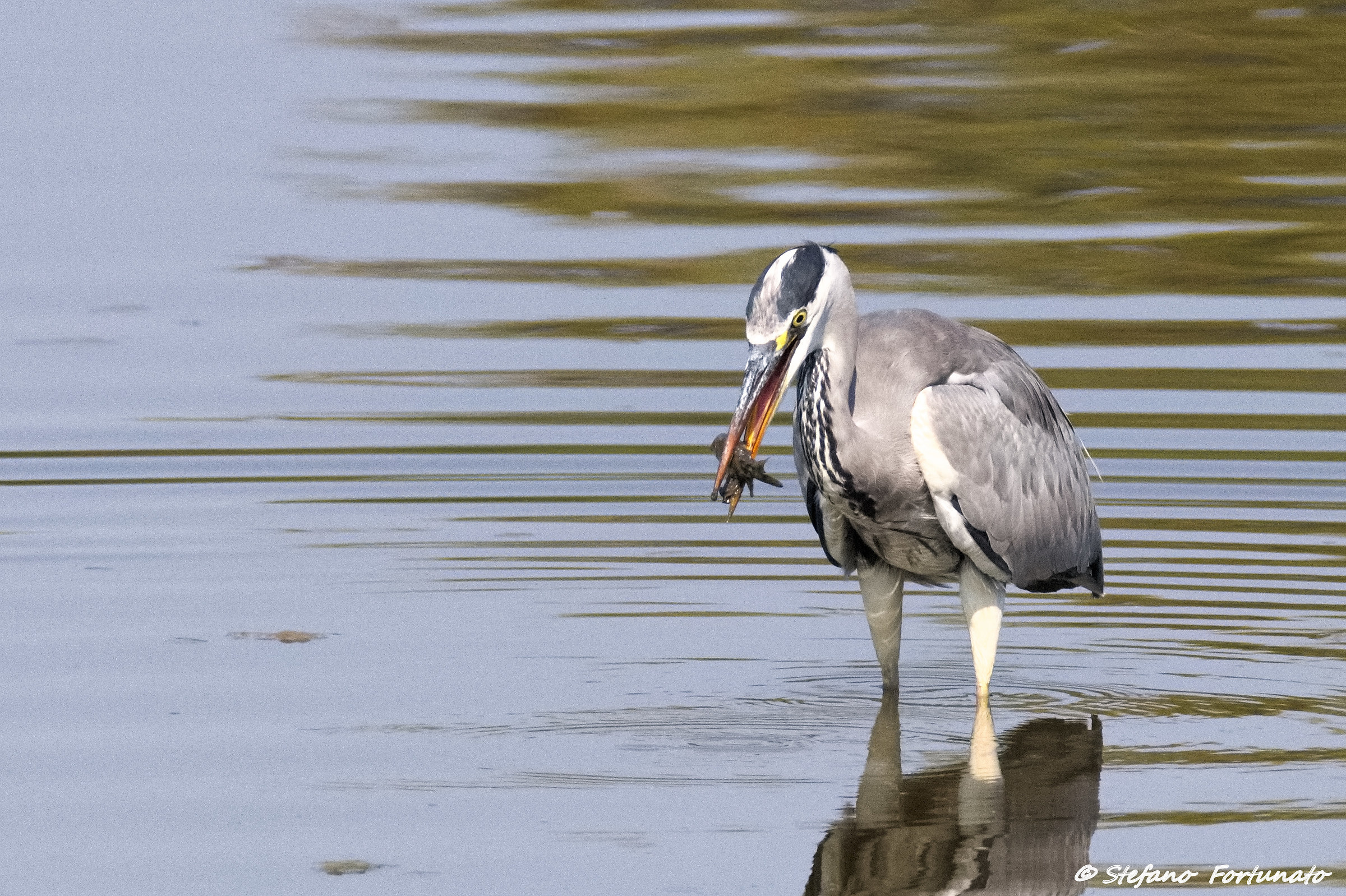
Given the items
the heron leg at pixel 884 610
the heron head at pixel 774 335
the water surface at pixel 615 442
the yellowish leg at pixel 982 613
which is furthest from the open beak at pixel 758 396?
the yellowish leg at pixel 982 613

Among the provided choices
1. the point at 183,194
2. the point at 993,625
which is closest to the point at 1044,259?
the point at 183,194

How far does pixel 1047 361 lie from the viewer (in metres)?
13.2

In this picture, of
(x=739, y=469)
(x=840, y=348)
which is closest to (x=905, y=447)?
(x=840, y=348)

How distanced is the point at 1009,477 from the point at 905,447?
1.69 ft

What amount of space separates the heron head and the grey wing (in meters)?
0.64

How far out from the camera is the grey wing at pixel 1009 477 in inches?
320

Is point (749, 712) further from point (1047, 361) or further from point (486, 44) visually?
point (486, 44)

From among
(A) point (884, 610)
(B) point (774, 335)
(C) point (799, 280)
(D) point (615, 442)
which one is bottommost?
(D) point (615, 442)

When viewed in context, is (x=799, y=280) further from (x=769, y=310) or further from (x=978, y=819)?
(x=978, y=819)

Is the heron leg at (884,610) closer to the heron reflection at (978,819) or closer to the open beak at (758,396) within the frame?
the heron reflection at (978,819)

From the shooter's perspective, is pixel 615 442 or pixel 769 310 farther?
pixel 615 442

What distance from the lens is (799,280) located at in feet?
24.8

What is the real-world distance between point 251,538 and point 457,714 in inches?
113

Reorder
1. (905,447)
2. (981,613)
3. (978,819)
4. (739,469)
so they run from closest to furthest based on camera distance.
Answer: (978,819) < (739,469) < (905,447) < (981,613)
